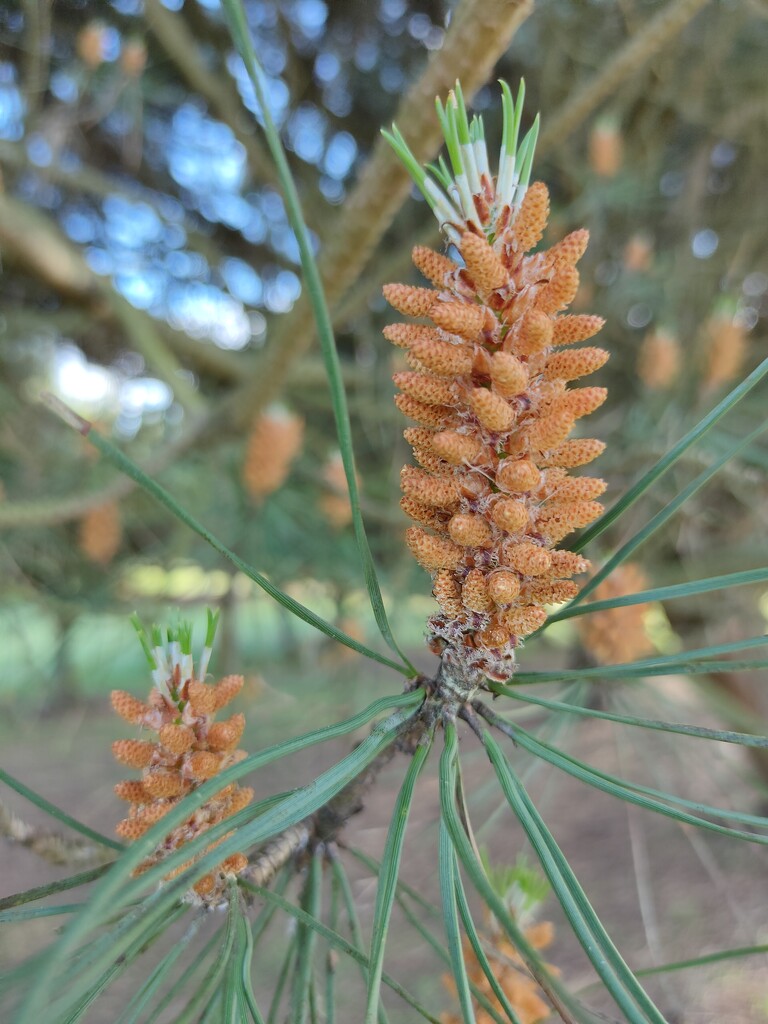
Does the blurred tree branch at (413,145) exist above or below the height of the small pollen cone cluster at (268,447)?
above

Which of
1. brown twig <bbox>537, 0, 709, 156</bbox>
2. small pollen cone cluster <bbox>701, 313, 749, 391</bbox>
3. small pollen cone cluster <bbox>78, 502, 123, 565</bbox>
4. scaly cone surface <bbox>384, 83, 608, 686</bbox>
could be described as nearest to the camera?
scaly cone surface <bbox>384, 83, 608, 686</bbox>

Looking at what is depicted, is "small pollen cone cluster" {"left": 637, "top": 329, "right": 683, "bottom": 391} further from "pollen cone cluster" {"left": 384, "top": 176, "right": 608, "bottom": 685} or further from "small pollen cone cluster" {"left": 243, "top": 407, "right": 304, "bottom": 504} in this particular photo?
"pollen cone cluster" {"left": 384, "top": 176, "right": 608, "bottom": 685}

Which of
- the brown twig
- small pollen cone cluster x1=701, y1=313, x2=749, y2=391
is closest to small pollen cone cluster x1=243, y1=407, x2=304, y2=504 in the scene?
the brown twig

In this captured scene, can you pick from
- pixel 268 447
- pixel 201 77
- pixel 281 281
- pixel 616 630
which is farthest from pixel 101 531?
pixel 616 630

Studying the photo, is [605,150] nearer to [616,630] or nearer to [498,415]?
[616,630]

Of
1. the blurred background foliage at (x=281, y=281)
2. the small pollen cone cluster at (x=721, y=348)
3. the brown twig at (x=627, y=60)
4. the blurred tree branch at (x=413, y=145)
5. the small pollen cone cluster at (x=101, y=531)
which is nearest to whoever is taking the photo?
the blurred tree branch at (x=413, y=145)

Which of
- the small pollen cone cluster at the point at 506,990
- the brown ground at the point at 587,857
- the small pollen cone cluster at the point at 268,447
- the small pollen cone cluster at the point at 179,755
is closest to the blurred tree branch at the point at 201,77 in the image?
the small pollen cone cluster at the point at 268,447

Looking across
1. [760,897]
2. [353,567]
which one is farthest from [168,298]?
[760,897]

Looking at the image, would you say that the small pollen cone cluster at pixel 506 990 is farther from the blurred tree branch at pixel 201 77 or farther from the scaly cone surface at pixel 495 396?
the blurred tree branch at pixel 201 77

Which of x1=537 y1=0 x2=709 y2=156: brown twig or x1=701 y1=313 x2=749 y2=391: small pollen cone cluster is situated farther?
x1=701 y1=313 x2=749 y2=391: small pollen cone cluster
